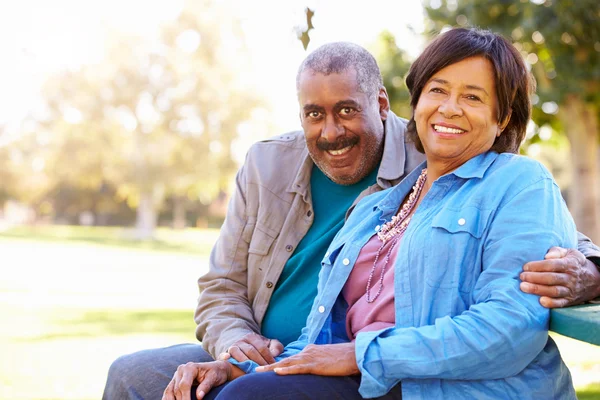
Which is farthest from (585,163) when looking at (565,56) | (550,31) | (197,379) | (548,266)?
(548,266)

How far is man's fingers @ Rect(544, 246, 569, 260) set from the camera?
221 centimetres

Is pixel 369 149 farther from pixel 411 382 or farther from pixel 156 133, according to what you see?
pixel 156 133

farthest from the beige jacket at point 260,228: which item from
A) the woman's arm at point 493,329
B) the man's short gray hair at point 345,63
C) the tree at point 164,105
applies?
the tree at point 164,105

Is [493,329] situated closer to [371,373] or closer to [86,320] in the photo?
[371,373]

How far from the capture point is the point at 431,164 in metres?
2.73

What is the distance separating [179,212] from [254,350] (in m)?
60.0

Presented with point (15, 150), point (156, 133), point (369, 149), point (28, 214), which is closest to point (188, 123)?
point (156, 133)

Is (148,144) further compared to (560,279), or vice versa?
(148,144)

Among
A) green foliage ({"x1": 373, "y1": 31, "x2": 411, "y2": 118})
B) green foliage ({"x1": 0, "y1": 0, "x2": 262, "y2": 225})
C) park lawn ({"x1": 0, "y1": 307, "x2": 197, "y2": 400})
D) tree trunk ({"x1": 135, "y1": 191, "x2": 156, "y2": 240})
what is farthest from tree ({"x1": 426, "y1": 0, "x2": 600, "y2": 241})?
tree trunk ({"x1": 135, "y1": 191, "x2": 156, "y2": 240})

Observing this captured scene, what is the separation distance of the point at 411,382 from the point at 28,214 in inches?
2638

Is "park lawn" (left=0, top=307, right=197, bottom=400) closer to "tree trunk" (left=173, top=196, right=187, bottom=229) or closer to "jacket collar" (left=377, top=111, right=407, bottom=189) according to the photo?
"jacket collar" (left=377, top=111, right=407, bottom=189)

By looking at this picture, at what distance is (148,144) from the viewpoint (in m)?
46.1

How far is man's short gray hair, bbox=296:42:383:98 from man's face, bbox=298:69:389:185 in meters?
0.02

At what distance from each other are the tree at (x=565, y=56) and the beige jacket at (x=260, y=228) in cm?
877
